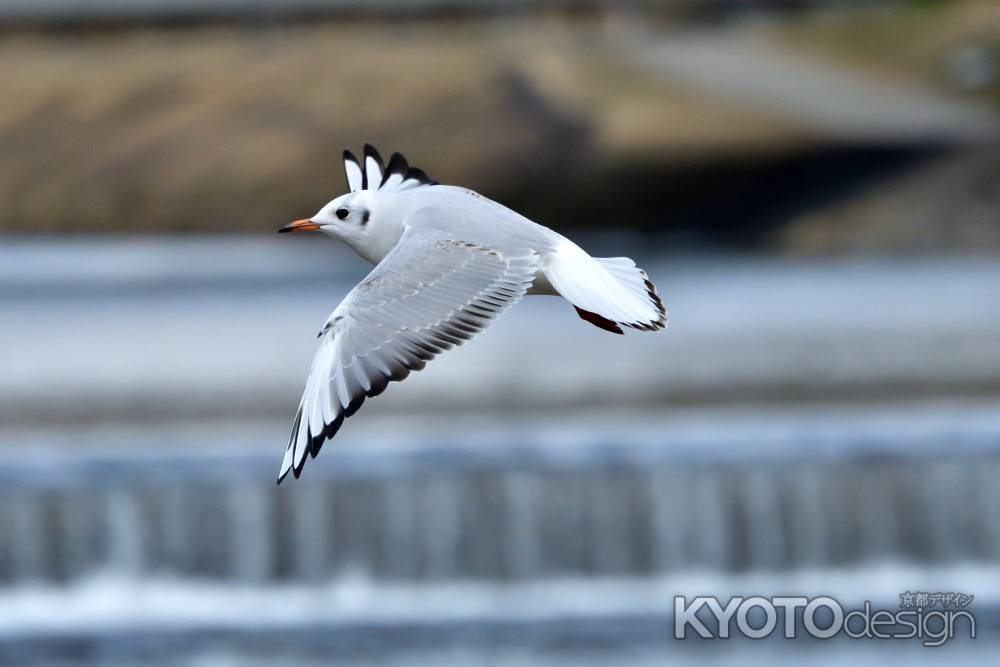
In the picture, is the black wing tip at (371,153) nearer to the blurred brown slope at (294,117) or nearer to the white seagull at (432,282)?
the white seagull at (432,282)

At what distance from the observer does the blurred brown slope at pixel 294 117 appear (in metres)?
4.51

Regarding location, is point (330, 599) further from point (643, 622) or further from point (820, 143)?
point (820, 143)

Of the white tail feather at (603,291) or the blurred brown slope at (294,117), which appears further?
→ the blurred brown slope at (294,117)

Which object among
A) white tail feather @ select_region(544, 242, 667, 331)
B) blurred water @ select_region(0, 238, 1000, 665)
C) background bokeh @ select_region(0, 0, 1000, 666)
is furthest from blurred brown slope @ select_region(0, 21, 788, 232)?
white tail feather @ select_region(544, 242, 667, 331)

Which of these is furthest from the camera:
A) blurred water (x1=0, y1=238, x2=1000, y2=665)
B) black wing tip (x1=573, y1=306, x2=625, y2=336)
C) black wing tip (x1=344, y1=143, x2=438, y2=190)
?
blurred water (x1=0, y1=238, x2=1000, y2=665)

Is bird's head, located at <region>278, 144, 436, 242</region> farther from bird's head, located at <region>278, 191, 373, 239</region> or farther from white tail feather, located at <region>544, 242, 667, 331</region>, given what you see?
white tail feather, located at <region>544, 242, 667, 331</region>

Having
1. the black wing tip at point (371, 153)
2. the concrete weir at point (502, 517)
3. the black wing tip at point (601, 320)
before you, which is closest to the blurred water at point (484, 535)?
the concrete weir at point (502, 517)

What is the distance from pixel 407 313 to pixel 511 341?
228 centimetres

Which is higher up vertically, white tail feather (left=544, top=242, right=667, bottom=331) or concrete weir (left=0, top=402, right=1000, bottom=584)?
white tail feather (left=544, top=242, right=667, bottom=331)

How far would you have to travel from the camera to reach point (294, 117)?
15.5 ft

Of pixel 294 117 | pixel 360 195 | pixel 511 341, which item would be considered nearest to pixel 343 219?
pixel 360 195

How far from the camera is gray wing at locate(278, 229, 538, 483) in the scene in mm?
1146

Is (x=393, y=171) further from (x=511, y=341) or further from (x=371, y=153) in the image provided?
(x=511, y=341)

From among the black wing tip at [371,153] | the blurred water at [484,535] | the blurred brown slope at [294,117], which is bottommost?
the blurred water at [484,535]
